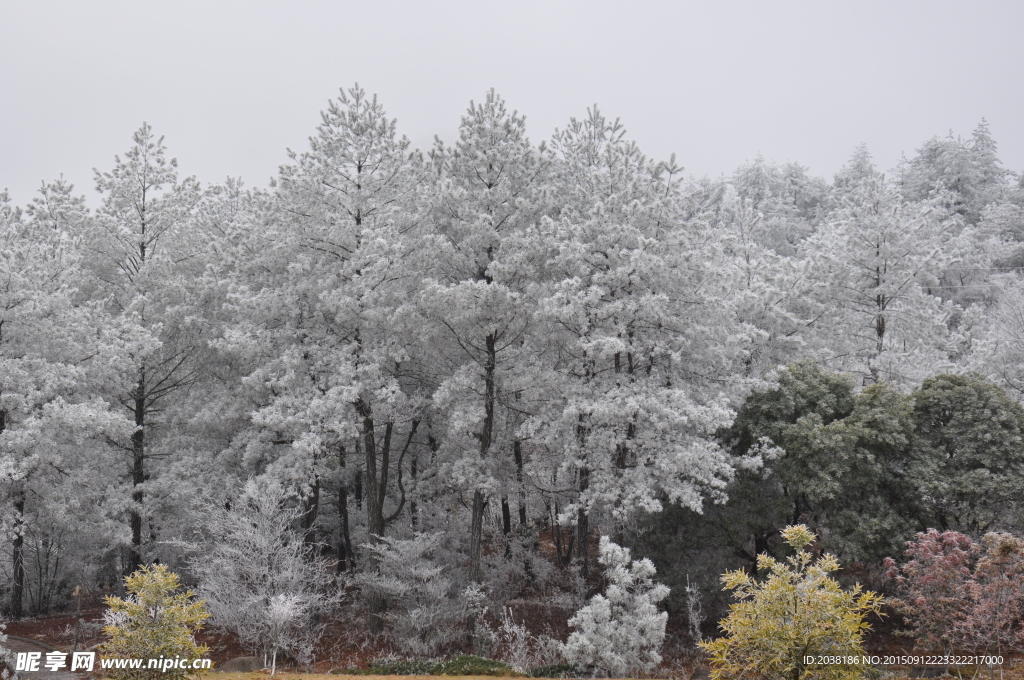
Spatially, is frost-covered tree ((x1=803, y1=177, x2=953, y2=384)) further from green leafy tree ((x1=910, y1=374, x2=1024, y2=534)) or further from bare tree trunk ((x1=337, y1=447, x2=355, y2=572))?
bare tree trunk ((x1=337, y1=447, x2=355, y2=572))

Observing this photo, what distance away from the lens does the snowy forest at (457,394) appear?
46.6ft

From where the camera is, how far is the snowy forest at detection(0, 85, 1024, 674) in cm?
1421

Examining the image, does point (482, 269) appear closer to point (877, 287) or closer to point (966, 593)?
point (966, 593)

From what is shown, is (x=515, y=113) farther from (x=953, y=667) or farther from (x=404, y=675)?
(x=953, y=667)

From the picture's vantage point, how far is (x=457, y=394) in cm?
1550

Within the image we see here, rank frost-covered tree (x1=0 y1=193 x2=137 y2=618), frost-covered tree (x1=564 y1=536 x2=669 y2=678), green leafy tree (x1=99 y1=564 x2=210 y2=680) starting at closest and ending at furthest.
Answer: green leafy tree (x1=99 y1=564 x2=210 y2=680)
frost-covered tree (x1=564 y1=536 x2=669 y2=678)
frost-covered tree (x1=0 y1=193 x2=137 y2=618)

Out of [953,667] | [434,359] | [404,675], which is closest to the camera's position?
[953,667]

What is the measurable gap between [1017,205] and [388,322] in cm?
4762

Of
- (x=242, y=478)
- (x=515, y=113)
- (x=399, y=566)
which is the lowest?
(x=399, y=566)

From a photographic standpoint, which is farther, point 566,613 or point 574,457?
point 566,613

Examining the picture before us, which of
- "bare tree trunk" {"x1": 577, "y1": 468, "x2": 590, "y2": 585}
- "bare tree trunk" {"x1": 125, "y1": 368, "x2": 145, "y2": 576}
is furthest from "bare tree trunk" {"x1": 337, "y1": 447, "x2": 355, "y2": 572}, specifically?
"bare tree trunk" {"x1": 577, "y1": 468, "x2": 590, "y2": 585}

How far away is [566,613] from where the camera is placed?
1769 centimetres

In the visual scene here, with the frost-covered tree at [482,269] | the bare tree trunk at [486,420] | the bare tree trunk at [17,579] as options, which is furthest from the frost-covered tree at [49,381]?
the bare tree trunk at [486,420]

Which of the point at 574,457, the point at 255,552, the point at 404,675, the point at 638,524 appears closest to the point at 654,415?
the point at 574,457
